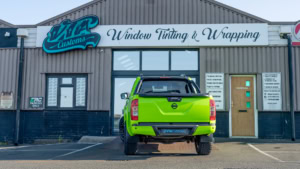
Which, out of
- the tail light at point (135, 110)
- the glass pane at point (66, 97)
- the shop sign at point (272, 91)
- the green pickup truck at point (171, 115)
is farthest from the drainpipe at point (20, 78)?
the shop sign at point (272, 91)

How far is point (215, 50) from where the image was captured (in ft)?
42.0

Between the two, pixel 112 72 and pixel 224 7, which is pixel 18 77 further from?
pixel 224 7

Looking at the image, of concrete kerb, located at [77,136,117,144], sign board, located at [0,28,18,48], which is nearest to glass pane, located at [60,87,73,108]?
concrete kerb, located at [77,136,117,144]

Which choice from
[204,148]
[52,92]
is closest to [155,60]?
[52,92]

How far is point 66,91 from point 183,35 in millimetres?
5509

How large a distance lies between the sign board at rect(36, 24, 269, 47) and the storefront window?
6.31 feet

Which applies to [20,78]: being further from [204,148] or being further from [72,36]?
[204,148]

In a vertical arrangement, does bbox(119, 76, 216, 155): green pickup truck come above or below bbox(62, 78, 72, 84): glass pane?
below

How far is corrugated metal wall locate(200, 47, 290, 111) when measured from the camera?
1245cm

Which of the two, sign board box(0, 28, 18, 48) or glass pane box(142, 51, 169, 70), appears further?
sign board box(0, 28, 18, 48)

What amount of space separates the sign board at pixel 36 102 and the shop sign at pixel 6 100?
2.95 ft

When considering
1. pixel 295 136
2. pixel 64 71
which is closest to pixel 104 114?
pixel 64 71

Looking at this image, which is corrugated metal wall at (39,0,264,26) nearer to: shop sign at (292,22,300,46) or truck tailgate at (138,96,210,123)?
shop sign at (292,22,300,46)

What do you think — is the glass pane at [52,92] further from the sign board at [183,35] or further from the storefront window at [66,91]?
the sign board at [183,35]
